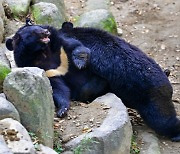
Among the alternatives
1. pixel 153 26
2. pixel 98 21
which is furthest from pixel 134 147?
pixel 153 26

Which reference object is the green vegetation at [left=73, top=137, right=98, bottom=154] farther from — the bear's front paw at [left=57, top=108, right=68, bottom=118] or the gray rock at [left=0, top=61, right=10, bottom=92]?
the gray rock at [left=0, top=61, right=10, bottom=92]

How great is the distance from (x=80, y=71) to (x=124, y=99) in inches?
23.7

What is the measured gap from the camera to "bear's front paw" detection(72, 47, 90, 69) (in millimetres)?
6203

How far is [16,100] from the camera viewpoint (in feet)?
15.5

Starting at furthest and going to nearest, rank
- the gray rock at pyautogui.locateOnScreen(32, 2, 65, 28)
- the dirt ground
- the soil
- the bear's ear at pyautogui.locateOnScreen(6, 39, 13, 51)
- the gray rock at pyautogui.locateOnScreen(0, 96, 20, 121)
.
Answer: the dirt ground → the gray rock at pyautogui.locateOnScreen(32, 2, 65, 28) → the bear's ear at pyautogui.locateOnScreen(6, 39, 13, 51) → the soil → the gray rock at pyautogui.locateOnScreen(0, 96, 20, 121)

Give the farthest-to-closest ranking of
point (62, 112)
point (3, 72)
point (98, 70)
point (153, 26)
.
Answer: point (153, 26), point (98, 70), point (62, 112), point (3, 72)

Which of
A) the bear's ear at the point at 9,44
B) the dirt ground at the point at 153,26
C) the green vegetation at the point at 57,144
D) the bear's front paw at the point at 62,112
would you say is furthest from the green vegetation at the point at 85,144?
the dirt ground at the point at 153,26

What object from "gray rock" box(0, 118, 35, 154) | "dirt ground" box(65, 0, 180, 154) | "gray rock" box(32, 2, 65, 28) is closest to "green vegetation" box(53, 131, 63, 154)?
"gray rock" box(0, 118, 35, 154)

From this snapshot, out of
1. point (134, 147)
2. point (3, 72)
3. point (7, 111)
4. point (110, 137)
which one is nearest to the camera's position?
point (7, 111)

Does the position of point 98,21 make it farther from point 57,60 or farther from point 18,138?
point 18,138

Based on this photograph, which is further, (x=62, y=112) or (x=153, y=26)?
(x=153, y=26)

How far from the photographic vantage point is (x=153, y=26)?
378 inches

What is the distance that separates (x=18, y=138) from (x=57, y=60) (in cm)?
226

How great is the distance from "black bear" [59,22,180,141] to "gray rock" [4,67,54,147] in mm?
1480
